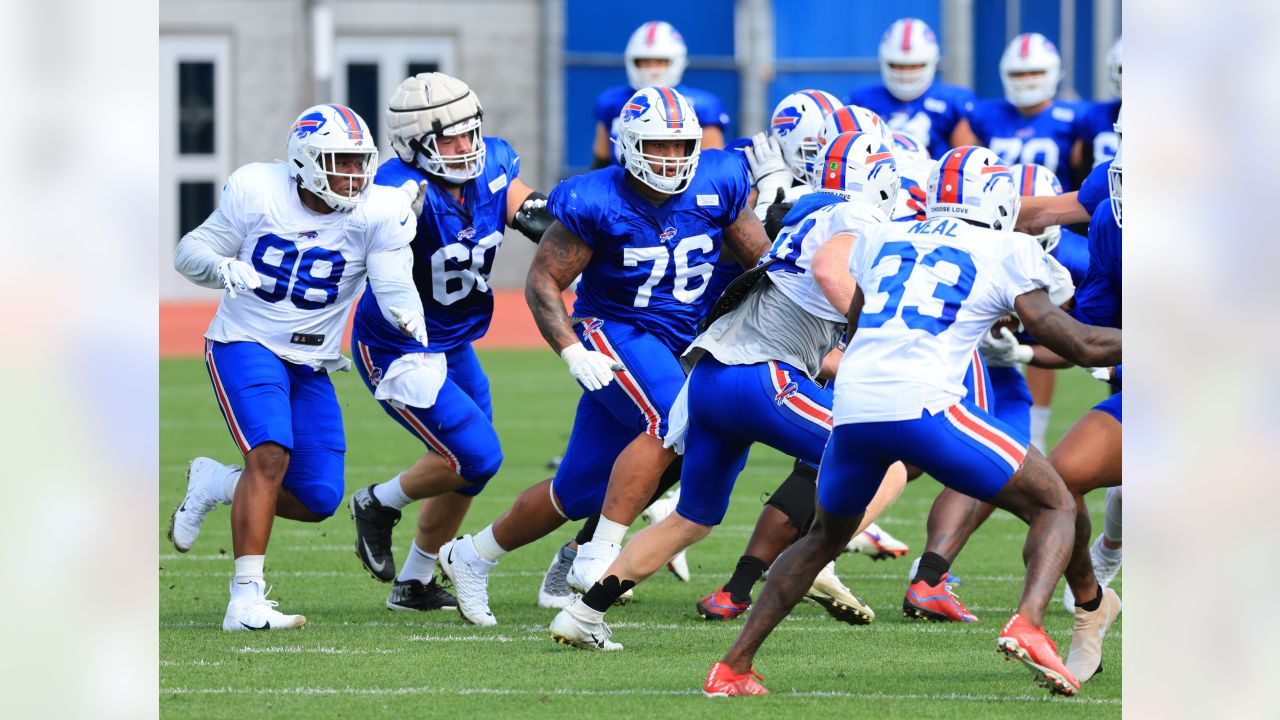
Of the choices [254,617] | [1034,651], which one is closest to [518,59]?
[254,617]

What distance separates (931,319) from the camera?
4.06 meters

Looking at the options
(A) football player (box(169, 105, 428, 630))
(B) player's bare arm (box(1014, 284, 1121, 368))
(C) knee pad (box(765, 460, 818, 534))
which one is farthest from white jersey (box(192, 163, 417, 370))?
(B) player's bare arm (box(1014, 284, 1121, 368))

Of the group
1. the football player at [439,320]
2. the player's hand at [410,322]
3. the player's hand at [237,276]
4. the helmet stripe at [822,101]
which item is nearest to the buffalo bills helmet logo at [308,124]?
the football player at [439,320]

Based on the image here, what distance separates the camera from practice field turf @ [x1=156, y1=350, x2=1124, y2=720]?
4168 mm

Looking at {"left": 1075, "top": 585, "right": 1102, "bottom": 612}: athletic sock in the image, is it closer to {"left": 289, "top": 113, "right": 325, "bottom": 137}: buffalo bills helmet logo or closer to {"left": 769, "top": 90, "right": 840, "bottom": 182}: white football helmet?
{"left": 769, "top": 90, "right": 840, "bottom": 182}: white football helmet

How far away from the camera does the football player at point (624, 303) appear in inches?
209

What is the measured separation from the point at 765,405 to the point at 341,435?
1.58m

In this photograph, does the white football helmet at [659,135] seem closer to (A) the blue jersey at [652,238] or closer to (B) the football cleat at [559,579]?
(A) the blue jersey at [652,238]

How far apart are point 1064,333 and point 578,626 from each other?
152cm

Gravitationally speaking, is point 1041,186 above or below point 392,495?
above

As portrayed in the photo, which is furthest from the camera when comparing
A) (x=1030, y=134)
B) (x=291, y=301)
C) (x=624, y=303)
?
(x=1030, y=134)

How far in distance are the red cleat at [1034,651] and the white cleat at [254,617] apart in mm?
2247

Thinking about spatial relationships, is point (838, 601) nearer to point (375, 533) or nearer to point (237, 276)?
point (375, 533)
